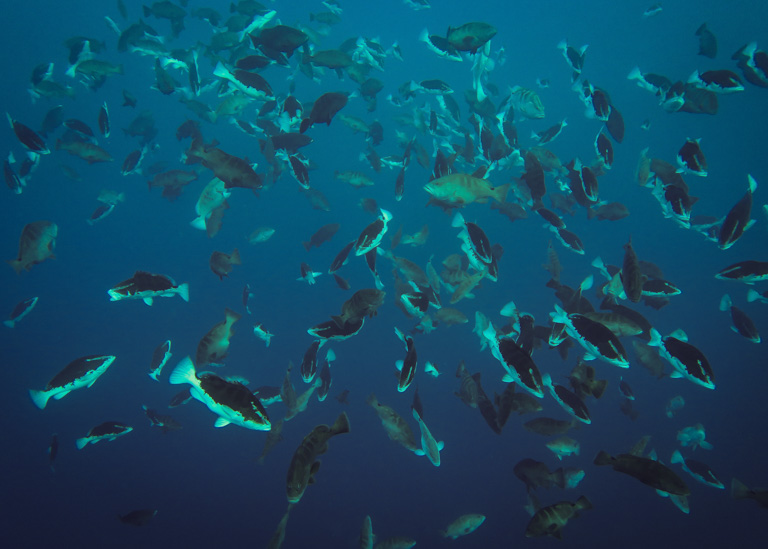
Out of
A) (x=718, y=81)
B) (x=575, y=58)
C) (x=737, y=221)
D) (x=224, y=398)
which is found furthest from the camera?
(x=575, y=58)

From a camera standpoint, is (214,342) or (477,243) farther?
(214,342)

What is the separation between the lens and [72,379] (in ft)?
13.0

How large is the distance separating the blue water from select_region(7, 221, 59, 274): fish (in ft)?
20.1

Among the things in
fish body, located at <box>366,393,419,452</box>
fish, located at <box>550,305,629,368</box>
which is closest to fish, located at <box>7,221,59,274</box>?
fish body, located at <box>366,393,419,452</box>

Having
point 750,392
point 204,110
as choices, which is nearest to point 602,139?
point 204,110

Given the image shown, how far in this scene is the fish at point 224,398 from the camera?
2.76 meters

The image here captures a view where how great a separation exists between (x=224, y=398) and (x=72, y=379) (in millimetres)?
2506

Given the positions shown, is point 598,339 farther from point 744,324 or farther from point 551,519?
point 744,324

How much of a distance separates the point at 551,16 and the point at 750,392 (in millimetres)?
34796

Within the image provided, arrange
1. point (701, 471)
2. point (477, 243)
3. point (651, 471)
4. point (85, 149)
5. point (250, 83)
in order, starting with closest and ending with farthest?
point (651, 471)
point (477, 243)
point (701, 471)
point (250, 83)
point (85, 149)

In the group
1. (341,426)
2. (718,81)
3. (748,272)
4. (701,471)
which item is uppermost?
(718,81)

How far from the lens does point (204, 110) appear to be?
32.8 ft

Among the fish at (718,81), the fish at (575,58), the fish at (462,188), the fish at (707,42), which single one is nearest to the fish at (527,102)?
the fish at (575,58)

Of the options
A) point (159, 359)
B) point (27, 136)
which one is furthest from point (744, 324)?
point (27, 136)
